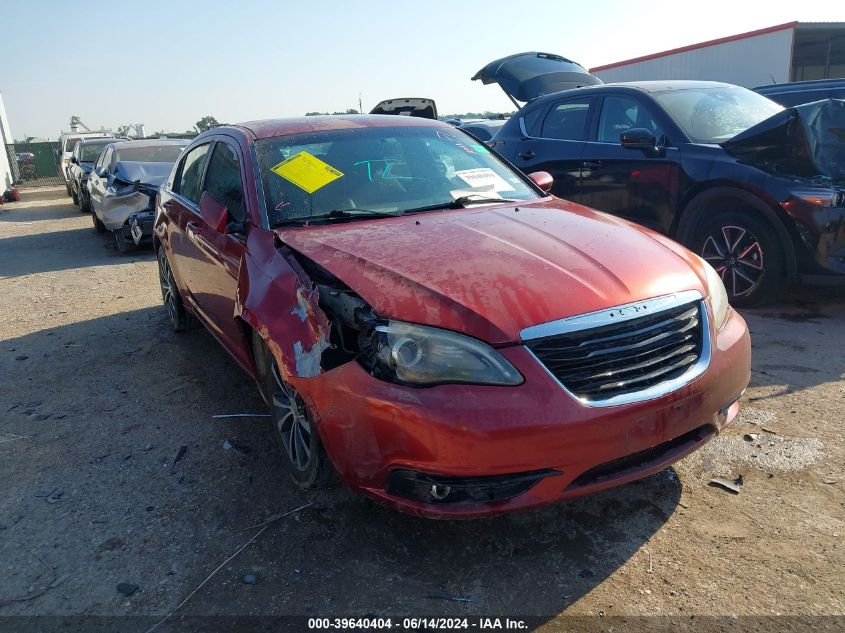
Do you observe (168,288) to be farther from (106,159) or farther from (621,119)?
(106,159)

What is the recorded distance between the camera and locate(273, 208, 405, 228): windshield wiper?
324 cm

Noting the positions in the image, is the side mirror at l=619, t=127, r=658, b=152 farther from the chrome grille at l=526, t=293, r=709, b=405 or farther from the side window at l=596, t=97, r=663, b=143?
the chrome grille at l=526, t=293, r=709, b=405

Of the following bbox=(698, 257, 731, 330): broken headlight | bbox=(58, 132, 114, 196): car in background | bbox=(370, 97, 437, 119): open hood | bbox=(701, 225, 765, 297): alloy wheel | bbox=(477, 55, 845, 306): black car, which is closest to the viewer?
bbox=(698, 257, 731, 330): broken headlight

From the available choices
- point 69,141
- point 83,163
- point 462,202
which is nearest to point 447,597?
point 462,202

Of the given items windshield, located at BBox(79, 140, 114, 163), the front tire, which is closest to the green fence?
windshield, located at BBox(79, 140, 114, 163)

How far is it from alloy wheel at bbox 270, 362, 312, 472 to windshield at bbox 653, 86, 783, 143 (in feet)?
13.9

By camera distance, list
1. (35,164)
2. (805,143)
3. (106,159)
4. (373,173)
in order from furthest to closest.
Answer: (35,164) < (106,159) < (805,143) < (373,173)

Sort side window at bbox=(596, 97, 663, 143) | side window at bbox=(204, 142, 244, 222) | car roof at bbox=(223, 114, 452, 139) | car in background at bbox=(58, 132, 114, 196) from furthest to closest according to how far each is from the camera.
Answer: car in background at bbox=(58, 132, 114, 196) < side window at bbox=(596, 97, 663, 143) < car roof at bbox=(223, 114, 452, 139) < side window at bbox=(204, 142, 244, 222)

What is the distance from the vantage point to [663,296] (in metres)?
2.50

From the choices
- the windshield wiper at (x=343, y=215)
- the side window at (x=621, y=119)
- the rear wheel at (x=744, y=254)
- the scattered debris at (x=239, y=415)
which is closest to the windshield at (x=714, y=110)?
the side window at (x=621, y=119)

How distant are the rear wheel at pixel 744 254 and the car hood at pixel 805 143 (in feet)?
1.46

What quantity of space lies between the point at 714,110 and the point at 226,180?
4.41 metres

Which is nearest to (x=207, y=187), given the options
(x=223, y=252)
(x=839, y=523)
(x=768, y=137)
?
(x=223, y=252)

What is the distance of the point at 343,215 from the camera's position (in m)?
3.30
